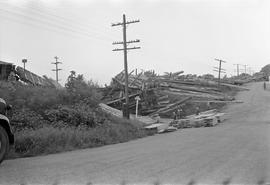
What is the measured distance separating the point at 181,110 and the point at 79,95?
18085mm

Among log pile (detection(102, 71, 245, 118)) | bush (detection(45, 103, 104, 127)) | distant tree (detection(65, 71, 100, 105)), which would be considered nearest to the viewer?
bush (detection(45, 103, 104, 127))

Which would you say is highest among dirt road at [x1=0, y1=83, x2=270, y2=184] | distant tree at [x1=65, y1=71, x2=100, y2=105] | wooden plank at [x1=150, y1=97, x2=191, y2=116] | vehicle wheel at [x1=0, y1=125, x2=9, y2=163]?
distant tree at [x1=65, y1=71, x2=100, y2=105]

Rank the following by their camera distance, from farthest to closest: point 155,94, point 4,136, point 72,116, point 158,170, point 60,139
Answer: point 155,94 < point 72,116 < point 60,139 < point 4,136 < point 158,170

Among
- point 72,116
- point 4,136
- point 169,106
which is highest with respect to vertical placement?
point 4,136

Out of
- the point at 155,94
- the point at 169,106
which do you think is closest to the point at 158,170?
the point at 169,106

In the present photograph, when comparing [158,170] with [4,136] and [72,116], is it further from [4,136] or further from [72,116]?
[72,116]

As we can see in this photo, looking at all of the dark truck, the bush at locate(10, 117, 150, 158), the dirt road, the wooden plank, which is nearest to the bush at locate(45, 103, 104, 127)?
the bush at locate(10, 117, 150, 158)

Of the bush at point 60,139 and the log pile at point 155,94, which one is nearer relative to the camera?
the bush at point 60,139

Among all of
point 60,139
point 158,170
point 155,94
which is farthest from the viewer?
point 155,94

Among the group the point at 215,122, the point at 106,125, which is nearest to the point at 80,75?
the point at 106,125

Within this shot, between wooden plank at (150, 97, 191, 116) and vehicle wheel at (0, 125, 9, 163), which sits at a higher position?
vehicle wheel at (0, 125, 9, 163)

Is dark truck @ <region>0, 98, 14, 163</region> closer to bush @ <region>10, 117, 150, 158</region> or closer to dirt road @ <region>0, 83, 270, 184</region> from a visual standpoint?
dirt road @ <region>0, 83, 270, 184</region>

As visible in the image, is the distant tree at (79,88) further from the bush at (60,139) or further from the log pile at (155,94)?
the log pile at (155,94)

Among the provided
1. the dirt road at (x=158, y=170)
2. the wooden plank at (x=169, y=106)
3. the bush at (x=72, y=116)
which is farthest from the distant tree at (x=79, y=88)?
the wooden plank at (x=169, y=106)
